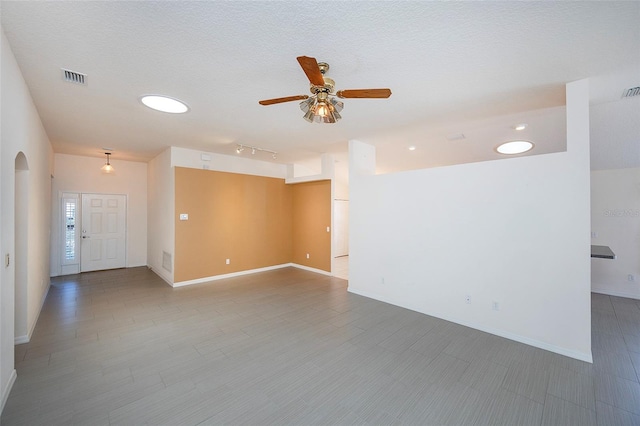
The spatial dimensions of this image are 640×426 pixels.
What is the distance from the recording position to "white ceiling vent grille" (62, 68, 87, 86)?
2406 mm

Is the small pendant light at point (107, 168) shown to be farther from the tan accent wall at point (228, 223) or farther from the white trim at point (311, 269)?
Result: the white trim at point (311, 269)

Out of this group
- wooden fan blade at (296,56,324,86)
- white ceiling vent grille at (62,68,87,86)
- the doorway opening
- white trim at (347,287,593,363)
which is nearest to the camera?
wooden fan blade at (296,56,324,86)

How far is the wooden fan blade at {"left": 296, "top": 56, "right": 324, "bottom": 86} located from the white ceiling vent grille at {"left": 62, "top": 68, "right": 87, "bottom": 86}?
2.29 m

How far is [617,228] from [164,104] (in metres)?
7.65

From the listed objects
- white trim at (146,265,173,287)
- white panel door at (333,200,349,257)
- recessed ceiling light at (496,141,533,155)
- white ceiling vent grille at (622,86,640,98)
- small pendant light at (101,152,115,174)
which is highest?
white ceiling vent grille at (622,86,640,98)

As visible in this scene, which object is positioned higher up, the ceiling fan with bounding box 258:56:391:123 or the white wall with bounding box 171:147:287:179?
the white wall with bounding box 171:147:287:179

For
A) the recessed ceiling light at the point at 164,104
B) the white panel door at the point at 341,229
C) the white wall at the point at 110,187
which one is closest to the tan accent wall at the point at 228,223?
the white panel door at the point at 341,229

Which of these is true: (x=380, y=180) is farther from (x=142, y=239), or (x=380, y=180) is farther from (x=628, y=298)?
(x=142, y=239)

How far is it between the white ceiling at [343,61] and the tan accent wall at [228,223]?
173 centimetres

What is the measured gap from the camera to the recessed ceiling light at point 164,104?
9.60 feet

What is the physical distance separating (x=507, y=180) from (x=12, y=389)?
531 cm

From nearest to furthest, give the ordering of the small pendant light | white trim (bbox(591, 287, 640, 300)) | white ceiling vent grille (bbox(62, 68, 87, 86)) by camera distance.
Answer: white ceiling vent grille (bbox(62, 68, 87, 86)) < white trim (bbox(591, 287, 640, 300)) < the small pendant light

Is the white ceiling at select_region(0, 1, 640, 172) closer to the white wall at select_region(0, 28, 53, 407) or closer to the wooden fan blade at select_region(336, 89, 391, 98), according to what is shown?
the white wall at select_region(0, 28, 53, 407)

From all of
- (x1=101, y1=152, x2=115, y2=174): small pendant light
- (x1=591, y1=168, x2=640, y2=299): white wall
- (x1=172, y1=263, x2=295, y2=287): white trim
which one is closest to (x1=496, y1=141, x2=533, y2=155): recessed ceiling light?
(x1=591, y1=168, x2=640, y2=299): white wall
